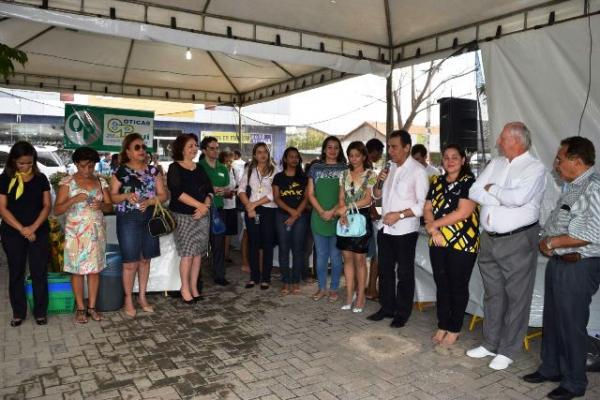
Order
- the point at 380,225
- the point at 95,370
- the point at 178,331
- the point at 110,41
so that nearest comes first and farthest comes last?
the point at 95,370
the point at 178,331
the point at 380,225
the point at 110,41

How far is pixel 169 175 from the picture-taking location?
463 centimetres

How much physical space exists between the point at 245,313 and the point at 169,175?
1.55 metres

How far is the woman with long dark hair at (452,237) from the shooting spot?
12.0 feet

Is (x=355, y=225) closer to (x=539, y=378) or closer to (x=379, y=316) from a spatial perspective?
(x=379, y=316)

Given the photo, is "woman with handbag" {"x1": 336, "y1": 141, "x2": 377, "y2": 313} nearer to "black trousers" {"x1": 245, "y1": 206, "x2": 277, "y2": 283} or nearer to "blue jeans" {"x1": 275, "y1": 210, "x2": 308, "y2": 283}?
"blue jeans" {"x1": 275, "y1": 210, "x2": 308, "y2": 283}

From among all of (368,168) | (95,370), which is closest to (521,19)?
(368,168)

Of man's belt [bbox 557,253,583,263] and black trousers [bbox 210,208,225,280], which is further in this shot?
black trousers [bbox 210,208,225,280]

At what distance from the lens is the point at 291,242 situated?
5328mm

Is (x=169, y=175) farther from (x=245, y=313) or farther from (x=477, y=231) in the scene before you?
(x=477, y=231)

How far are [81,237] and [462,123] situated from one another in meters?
3.97

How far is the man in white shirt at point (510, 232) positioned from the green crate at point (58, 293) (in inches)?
146

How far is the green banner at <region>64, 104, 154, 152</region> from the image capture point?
289 inches

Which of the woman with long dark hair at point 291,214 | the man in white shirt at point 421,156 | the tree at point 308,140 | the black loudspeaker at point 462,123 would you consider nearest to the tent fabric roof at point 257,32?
the black loudspeaker at point 462,123

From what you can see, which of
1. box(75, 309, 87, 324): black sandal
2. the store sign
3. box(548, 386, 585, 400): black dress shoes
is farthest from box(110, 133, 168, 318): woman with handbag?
the store sign
